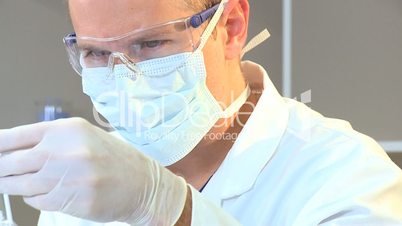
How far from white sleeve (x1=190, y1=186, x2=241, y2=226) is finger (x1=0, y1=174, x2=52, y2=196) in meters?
0.22

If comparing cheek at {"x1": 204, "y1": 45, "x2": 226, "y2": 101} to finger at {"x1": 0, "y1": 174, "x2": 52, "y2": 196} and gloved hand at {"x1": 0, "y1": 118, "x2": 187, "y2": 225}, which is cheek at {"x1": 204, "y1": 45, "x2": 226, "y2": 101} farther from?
finger at {"x1": 0, "y1": 174, "x2": 52, "y2": 196}

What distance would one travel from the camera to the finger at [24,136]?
723mm

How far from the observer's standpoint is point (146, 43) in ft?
3.39

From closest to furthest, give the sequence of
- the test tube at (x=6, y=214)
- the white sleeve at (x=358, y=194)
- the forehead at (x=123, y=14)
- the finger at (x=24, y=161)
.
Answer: the finger at (x=24, y=161), the white sleeve at (x=358, y=194), the forehead at (x=123, y=14), the test tube at (x=6, y=214)

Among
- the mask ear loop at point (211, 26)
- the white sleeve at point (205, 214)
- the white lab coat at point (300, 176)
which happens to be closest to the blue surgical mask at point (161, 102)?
the mask ear loop at point (211, 26)

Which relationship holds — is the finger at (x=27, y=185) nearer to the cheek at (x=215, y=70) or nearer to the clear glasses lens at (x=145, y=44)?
the clear glasses lens at (x=145, y=44)

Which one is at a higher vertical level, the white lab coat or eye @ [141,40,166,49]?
eye @ [141,40,166,49]

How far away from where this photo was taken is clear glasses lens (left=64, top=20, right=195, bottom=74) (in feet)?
3.35

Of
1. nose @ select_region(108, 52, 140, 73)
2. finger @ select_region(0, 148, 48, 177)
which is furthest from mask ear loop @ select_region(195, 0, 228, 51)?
finger @ select_region(0, 148, 48, 177)

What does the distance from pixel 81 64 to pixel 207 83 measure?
288mm

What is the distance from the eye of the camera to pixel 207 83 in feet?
3.62

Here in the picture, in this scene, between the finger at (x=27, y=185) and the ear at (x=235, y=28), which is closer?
the finger at (x=27, y=185)

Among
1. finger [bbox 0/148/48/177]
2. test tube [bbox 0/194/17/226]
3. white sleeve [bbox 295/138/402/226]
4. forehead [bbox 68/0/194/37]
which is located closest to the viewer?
finger [bbox 0/148/48/177]

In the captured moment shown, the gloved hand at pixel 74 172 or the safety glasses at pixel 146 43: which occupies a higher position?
the safety glasses at pixel 146 43
